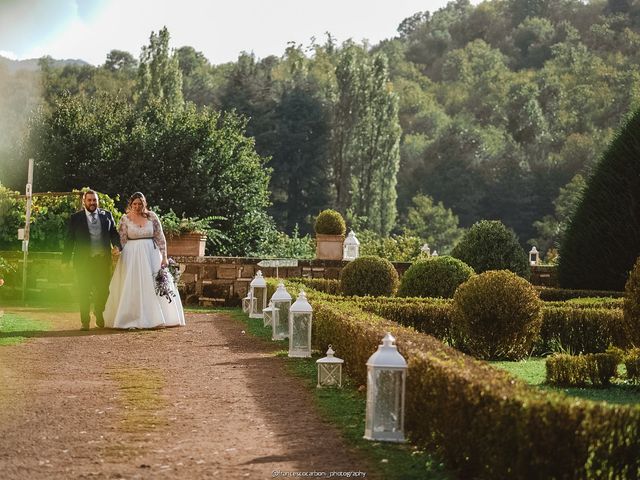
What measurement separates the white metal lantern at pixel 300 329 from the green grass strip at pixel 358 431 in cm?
12

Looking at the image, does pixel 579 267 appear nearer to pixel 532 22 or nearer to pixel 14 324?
pixel 14 324

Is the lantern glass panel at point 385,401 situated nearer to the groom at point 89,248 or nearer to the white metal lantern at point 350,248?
the groom at point 89,248

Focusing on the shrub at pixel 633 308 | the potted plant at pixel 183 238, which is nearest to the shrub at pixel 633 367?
the shrub at pixel 633 308

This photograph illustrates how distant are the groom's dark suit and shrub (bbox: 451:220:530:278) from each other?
596 cm

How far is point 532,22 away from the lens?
76.2 m

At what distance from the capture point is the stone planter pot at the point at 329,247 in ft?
73.5

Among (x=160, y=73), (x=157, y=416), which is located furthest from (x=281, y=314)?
(x=160, y=73)

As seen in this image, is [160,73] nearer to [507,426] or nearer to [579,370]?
[579,370]

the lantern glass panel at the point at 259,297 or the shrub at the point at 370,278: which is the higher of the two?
the shrub at the point at 370,278

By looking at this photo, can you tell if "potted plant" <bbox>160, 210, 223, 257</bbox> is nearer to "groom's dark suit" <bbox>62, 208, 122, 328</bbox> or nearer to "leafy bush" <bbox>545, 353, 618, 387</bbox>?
"groom's dark suit" <bbox>62, 208, 122, 328</bbox>

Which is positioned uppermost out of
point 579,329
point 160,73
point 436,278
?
point 160,73

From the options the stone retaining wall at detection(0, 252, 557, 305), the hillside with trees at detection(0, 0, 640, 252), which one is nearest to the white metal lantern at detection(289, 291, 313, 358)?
the stone retaining wall at detection(0, 252, 557, 305)

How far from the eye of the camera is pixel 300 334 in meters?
11.0

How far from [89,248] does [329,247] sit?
9.39m
